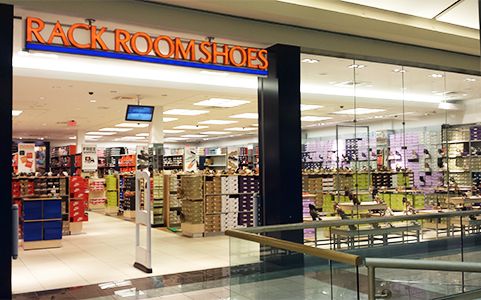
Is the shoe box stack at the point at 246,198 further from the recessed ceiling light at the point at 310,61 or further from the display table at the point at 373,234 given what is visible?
the display table at the point at 373,234

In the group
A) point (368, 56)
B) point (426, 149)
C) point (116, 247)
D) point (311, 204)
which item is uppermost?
point (368, 56)

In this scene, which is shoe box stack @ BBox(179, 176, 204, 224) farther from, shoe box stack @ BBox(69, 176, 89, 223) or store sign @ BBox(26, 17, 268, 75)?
store sign @ BBox(26, 17, 268, 75)

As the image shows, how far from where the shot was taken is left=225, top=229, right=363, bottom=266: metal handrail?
9.34ft

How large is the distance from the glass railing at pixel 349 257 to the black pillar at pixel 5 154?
95.2 inches

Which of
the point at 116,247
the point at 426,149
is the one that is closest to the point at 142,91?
the point at 116,247

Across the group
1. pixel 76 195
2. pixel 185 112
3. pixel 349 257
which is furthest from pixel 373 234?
pixel 185 112

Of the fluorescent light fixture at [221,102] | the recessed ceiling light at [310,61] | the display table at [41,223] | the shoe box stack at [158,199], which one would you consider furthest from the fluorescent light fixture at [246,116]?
the recessed ceiling light at [310,61]

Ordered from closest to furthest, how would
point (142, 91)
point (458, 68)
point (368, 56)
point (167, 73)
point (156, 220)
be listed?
1. point (368, 56)
2. point (458, 68)
3. point (167, 73)
4. point (142, 91)
5. point (156, 220)

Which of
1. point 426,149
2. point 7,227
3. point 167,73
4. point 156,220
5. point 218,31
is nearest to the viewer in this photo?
point 7,227

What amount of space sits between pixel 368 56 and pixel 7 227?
562 cm

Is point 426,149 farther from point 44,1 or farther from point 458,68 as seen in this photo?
point 44,1

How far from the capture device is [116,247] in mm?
9883

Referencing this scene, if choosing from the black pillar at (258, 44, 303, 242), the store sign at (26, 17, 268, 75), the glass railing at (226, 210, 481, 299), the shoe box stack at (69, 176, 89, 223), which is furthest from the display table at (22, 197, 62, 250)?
the glass railing at (226, 210, 481, 299)

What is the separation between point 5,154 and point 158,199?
27.0 feet
